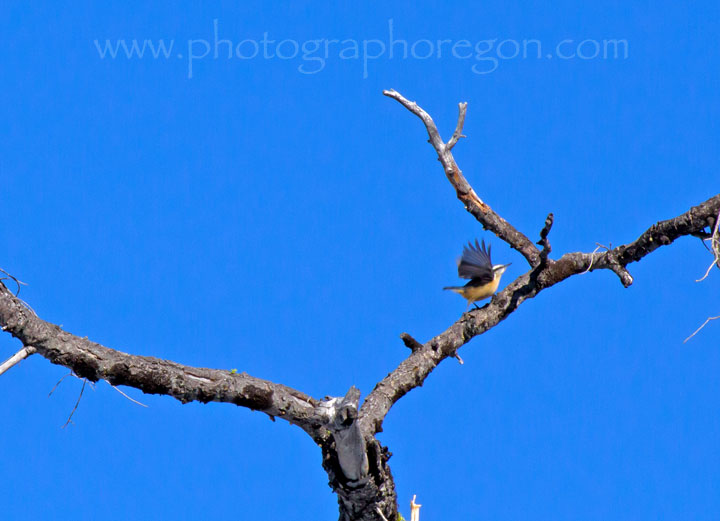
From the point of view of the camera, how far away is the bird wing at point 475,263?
531 centimetres

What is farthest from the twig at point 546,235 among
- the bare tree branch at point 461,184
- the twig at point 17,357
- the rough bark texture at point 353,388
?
the twig at point 17,357

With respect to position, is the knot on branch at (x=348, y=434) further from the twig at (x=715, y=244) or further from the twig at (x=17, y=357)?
the twig at (x=715, y=244)

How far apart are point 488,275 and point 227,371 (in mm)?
2007

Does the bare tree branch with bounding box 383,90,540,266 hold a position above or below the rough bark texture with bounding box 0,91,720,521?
above

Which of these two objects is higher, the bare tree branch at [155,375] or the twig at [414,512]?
the bare tree branch at [155,375]

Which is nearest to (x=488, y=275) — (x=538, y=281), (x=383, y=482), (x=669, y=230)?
(x=538, y=281)

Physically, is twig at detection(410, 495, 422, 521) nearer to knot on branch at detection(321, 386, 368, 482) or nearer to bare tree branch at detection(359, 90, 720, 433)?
bare tree branch at detection(359, 90, 720, 433)

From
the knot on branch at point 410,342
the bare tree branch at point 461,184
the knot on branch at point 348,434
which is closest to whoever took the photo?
the knot on branch at point 348,434

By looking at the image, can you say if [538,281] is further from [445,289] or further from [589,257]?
[445,289]

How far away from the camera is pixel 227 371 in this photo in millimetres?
4238

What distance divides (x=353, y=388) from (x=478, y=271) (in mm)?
1872

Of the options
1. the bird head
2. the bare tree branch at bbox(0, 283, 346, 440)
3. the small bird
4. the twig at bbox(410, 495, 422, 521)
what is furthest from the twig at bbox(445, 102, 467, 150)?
the twig at bbox(410, 495, 422, 521)

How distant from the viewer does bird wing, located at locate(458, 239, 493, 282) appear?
17.4 feet

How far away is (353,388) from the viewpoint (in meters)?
3.75
